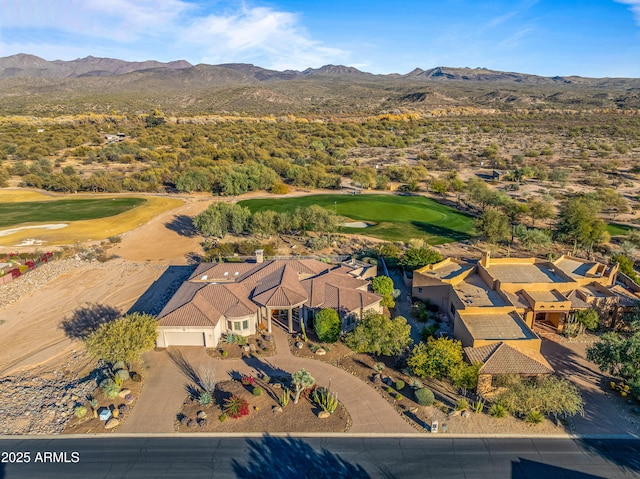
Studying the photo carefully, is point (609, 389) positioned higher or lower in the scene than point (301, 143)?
lower

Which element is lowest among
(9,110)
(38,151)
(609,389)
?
(609,389)

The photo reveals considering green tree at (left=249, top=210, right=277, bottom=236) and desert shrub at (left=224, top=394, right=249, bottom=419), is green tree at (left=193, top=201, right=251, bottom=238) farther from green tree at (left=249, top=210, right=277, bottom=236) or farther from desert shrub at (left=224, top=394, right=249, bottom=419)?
desert shrub at (left=224, top=394, right=249, bottom=419)

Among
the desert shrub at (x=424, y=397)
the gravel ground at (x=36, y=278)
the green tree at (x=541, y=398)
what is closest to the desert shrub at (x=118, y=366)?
the gravel ground at (x=36, y=278)

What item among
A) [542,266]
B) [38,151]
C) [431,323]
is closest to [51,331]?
[431,323]

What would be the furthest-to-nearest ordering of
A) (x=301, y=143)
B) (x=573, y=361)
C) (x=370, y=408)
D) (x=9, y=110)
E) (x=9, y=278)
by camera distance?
(x=9, y=110) → (x=301, y=143) → (x=9, y=278) → (x=573, y=361) → (x=370, y=408)

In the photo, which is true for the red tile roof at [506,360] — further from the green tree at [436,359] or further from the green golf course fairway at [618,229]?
the green golf course fairway at [618,229]

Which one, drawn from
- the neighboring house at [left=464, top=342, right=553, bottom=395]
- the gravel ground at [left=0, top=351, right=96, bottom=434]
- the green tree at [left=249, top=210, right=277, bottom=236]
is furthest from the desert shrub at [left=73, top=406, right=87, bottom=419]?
the green tree at [left=249, top=210, right=277, bottom=236]

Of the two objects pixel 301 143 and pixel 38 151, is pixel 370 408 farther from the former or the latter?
pixel 38 151

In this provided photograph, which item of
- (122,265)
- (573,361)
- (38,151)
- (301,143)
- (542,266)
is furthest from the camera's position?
(301,143)
